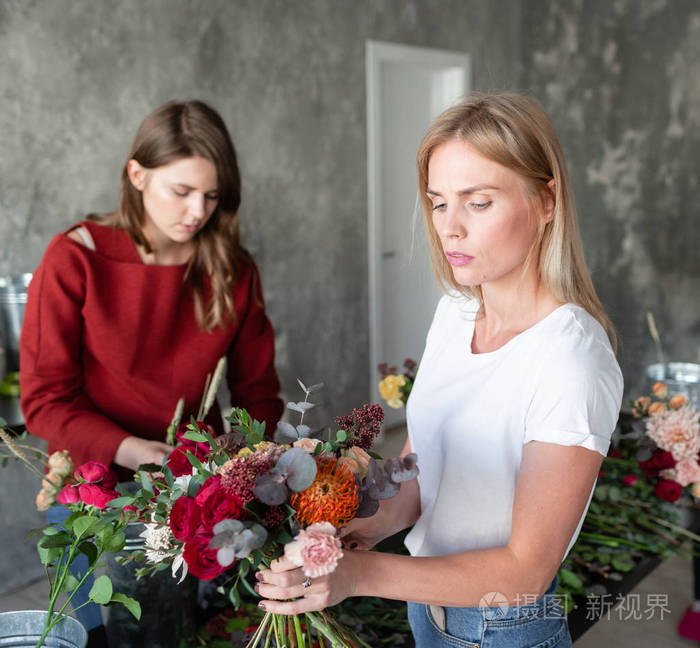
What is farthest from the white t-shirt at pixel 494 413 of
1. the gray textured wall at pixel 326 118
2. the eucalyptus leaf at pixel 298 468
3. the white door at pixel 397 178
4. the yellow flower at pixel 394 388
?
the white door at pixel 397 178

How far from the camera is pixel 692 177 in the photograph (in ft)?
15.6

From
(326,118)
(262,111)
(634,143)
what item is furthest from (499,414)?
(634,143)

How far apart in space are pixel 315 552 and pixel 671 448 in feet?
4.33

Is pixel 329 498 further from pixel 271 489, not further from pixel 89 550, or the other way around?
pixel 89 550

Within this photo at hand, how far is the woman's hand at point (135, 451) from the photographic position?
64.3 inches

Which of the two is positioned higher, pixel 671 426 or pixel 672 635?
pixel 671 426

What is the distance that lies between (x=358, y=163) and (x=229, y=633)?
349cm

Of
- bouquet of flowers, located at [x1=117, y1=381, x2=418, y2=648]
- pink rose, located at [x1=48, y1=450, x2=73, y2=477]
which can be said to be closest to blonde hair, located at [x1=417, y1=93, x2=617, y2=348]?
bouquet of flowers, located at [x1=117, y1=381, x2=418, y2=648]

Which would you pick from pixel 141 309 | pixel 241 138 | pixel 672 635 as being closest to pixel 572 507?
pixel 141 309

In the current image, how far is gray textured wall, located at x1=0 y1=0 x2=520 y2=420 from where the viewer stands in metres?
3.01

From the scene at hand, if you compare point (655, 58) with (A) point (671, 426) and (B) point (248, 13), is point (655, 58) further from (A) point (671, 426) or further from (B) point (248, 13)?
(A) point (671, 426)

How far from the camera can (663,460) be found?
1805mm

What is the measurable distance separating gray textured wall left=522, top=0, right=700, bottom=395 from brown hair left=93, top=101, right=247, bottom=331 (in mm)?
3438

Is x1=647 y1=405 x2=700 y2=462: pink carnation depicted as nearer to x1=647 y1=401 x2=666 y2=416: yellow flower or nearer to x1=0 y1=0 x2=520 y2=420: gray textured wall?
x1=647 y1=401 x2=666 y2=416: yellow flower
